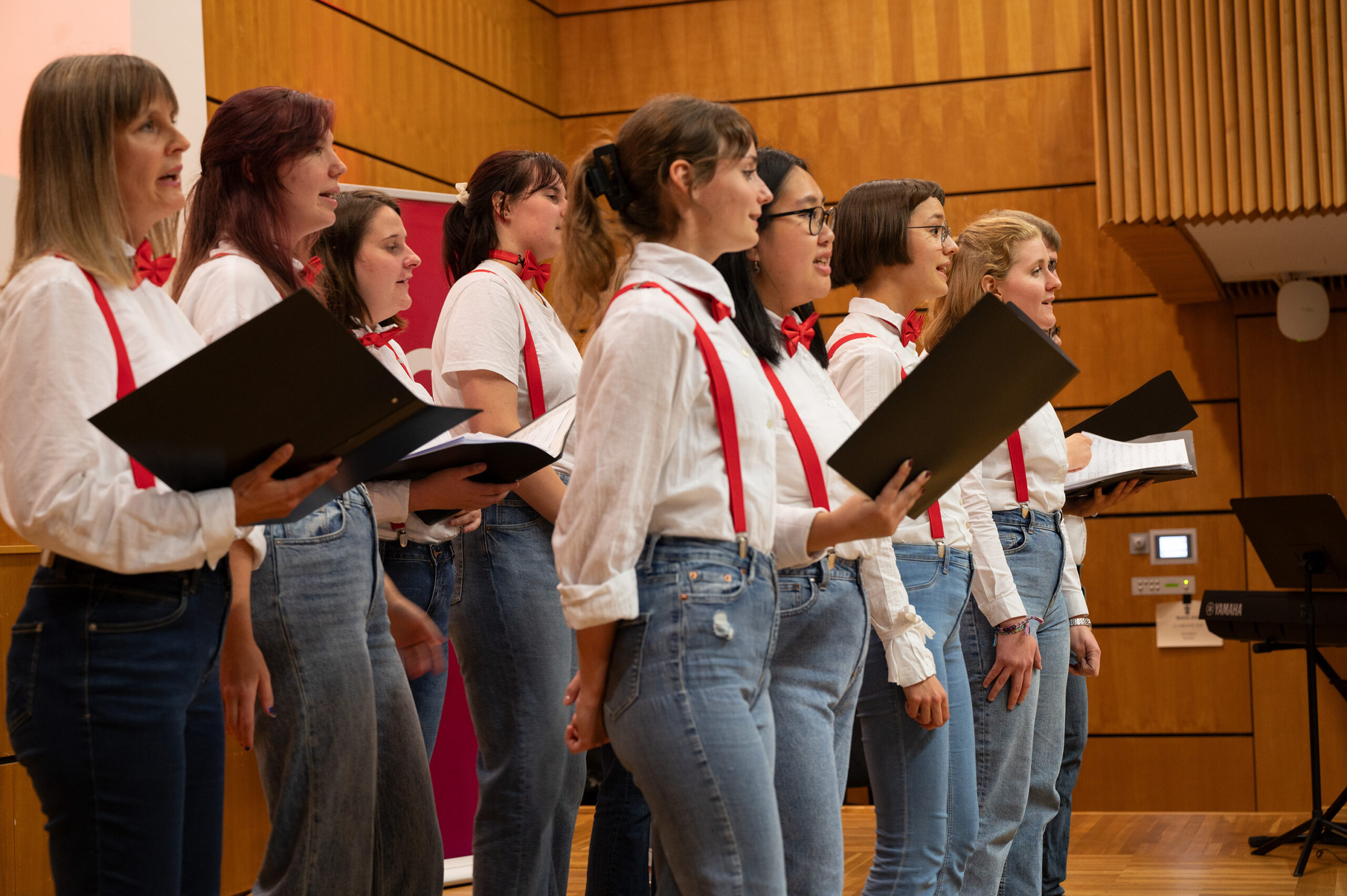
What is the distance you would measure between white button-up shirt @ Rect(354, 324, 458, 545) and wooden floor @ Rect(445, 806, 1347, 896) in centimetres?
162

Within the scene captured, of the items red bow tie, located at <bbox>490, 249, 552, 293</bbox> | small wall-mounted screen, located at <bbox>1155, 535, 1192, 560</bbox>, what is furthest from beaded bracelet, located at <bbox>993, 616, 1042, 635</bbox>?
small wall-mounted screen, located at <bbox>1155, 535, 1192, 560</bbox>

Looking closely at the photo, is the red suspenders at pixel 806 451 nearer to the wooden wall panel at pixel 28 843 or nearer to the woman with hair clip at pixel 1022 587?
the woman with hair clip at pixel 1022 587

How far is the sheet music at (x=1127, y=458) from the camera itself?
9.57 feet

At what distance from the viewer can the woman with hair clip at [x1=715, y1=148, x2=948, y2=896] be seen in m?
1.61

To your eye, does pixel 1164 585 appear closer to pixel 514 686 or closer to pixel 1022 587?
pixel 1022 587

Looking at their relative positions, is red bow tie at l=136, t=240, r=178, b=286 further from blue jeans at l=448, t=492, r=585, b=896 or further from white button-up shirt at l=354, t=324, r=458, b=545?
blue jeans at l=448, t=492, r=585, b=896

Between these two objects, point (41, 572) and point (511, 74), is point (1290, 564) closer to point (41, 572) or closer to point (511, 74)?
point (511, 74)

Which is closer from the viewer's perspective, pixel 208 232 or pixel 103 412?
pixel 103 412

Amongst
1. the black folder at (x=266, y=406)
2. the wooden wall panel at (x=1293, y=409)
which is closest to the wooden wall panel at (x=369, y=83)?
the black folder at (x=266, y=406)

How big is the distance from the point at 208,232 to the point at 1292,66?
3819mm

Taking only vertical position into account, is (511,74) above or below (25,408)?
above

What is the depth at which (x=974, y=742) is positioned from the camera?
238 cm

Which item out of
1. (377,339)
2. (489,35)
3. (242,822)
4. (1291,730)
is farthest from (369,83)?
(1291,730)

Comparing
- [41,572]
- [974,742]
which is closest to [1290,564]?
[974,742]
